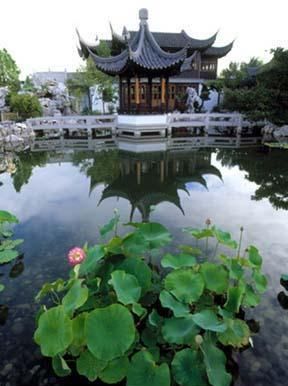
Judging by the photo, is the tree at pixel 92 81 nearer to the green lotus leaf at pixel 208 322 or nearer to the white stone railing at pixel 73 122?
the white stone railing at pixel 73 122

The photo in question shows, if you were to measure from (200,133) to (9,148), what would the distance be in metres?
8.20

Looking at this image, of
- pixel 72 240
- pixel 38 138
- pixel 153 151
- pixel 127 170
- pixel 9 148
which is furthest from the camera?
pixel 38 138

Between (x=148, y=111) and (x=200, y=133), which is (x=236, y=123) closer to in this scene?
(x=200, y=133)

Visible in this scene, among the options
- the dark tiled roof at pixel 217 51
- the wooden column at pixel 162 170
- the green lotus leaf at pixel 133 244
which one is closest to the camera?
the green lotus leaf at pixel 133 244

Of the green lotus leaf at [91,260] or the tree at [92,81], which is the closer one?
the green lotus leaf at [91,260]

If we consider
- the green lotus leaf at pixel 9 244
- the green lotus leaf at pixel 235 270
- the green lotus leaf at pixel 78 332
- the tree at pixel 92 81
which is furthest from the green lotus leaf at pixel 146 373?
the tree at pixel 92 81

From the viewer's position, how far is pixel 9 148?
9781mm

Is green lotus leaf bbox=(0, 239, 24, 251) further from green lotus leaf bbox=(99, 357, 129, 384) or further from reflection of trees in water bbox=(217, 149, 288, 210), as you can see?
reflection of trees in water bbox=(217, 149, 288, 210)

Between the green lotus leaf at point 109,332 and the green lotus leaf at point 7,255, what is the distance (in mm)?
1866

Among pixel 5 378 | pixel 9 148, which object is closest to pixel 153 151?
pixel 9 148

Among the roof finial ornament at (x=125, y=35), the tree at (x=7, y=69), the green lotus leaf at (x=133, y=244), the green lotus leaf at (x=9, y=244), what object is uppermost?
the roof finial ornament at (x=125, y=35)

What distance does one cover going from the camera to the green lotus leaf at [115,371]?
162cm

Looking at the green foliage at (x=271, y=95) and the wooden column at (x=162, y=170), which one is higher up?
the green foliage at (x=271, y=95)

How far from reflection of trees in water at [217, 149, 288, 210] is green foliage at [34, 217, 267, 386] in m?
3.31
